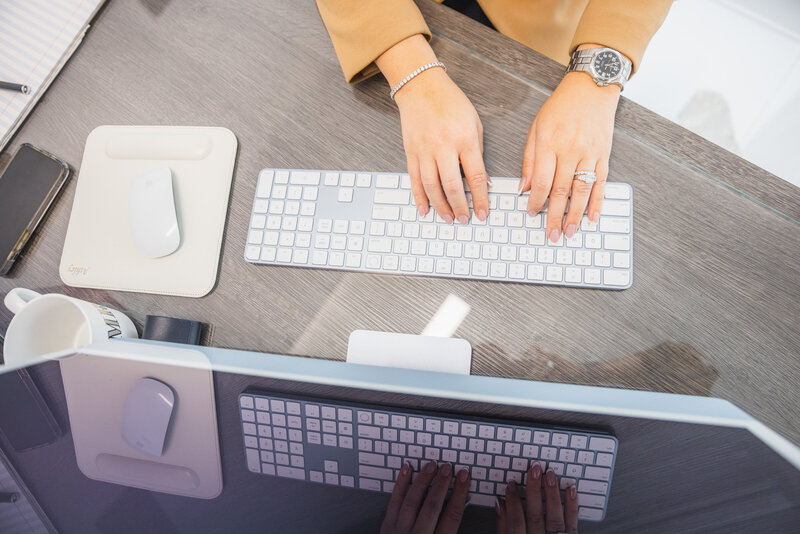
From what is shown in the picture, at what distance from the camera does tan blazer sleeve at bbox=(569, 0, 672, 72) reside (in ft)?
1.79

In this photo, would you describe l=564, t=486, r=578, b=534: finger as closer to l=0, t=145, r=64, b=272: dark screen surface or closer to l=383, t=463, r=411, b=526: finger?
l=383, t=463, r=411, b=526: finger

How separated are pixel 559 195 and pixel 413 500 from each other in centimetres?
42

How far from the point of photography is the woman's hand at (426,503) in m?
0.48

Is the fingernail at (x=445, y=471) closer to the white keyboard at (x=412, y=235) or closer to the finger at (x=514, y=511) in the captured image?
the finger at (x=514, y=511)

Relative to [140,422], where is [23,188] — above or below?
above

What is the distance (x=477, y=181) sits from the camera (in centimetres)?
53

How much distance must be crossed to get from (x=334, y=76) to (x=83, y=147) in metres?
0.41

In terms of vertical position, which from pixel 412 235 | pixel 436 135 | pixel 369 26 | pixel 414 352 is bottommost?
pixel 414 352

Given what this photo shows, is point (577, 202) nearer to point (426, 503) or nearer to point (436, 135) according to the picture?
point (436, 135)

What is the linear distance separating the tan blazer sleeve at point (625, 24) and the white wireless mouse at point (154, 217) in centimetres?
62

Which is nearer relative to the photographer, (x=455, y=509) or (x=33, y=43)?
(x=455, y=509)

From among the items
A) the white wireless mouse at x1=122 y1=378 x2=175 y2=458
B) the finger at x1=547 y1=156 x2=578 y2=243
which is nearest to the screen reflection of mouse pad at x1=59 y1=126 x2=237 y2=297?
the white wireless mouse at x1=122 y1=378 x2=175 y2=458

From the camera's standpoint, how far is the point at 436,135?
545mm

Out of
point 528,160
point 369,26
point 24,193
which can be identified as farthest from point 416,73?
point 24,193
